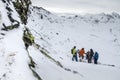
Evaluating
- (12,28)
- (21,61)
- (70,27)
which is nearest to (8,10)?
(12,28)

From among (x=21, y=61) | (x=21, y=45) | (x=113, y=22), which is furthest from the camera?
(x=113, y=22)

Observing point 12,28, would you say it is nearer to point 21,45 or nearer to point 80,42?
point 21,45

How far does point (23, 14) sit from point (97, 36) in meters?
95.9

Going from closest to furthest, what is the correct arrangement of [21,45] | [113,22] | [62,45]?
[21,45], [62,45], [113,22]

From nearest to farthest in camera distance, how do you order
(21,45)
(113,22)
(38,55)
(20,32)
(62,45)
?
(21,45), (20,32), (38,55), (62,45), (113,22)

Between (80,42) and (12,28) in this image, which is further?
(80,42)

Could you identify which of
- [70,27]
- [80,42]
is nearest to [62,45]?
[80,42]

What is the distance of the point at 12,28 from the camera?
57.5 feet

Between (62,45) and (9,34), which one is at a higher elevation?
(9,34)

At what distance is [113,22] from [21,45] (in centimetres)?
14302

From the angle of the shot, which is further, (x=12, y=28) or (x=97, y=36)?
(x=97, y=36)

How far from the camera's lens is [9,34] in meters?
16.6

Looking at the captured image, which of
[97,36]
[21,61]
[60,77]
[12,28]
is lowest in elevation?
[97,36]

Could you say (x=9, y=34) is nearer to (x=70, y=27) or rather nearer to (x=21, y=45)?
(x=21, y=45)
